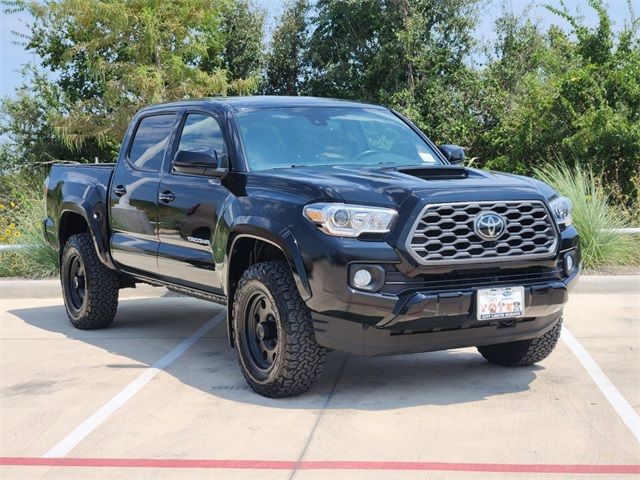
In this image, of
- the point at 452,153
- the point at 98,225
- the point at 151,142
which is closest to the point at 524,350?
the point at 452,153

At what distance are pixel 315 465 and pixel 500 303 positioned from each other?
1606 mm

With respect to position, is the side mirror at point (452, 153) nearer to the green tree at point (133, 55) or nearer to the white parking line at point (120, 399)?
the white parking line at point (120, 399)

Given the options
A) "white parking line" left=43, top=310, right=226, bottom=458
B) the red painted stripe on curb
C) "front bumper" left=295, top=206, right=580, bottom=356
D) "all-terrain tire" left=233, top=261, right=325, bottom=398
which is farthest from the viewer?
"all-terrain tire" left=233, top=261, right=325, bottom=398

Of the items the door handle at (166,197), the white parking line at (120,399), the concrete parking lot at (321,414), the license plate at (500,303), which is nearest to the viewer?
the concrete parking lot at (321,414)

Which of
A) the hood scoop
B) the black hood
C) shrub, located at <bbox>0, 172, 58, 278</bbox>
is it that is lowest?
shrub, located at <bbox>0, 172, 58, 278</bbox>

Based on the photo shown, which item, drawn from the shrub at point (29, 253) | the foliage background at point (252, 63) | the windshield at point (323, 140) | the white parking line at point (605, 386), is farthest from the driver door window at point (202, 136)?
the foliage background at point (252, 63)

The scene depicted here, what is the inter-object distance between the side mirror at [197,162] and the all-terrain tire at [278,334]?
0.86 m

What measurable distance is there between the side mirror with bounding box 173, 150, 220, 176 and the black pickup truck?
0.01 meters

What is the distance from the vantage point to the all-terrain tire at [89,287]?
8.91 m

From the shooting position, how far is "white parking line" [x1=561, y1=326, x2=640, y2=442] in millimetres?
5793

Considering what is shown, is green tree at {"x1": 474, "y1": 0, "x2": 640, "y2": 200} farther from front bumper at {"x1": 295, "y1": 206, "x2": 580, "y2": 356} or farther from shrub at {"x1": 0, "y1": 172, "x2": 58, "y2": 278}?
A: front bumper at {"x1": 295, "y1": 206, "x2": 580, "y2": 356}

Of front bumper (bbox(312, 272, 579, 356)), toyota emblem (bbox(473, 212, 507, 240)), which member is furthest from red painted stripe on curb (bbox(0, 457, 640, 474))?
toyota emblem (bbox(473, 212, 507, 240))

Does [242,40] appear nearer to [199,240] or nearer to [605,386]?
[199,240]

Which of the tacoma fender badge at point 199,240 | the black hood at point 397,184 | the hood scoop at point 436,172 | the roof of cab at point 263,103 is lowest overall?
the tacoma fender badge at point 199,240
